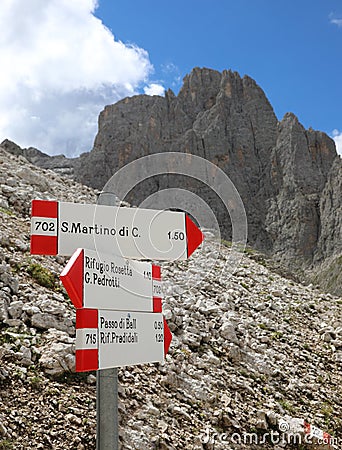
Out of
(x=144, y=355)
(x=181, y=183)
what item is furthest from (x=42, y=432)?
(x=181, y=183)

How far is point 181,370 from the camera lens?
732 centimetres

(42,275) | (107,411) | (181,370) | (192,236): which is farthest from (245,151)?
(107,411)

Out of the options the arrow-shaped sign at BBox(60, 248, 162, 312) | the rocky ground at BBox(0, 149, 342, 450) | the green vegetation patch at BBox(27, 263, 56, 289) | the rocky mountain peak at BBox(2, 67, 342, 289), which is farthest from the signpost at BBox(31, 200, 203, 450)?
the rocky mountain peak at BBox(2, 67, 342, 289)

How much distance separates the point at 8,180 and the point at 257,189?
67092 millimetres

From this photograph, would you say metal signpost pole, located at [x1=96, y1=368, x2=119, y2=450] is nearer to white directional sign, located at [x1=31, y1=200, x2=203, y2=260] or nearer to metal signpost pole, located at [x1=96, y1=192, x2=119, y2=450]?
metal signpost pole, located at [x1=96, y1=192, x2=119, y2=450]

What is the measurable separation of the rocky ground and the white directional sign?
2189mm

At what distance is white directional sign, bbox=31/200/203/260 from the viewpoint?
13.2 feet

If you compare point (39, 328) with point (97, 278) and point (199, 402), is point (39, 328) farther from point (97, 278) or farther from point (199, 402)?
point (97, 278)

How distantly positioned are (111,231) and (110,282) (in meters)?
0.50

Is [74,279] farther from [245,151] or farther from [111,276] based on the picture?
[245,151]

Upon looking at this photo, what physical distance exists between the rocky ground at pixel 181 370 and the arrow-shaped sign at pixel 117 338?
1.62m

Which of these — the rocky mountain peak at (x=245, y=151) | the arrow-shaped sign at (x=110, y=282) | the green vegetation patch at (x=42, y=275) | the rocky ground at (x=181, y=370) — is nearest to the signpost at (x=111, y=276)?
the arrow-shaped sign at (x=110, y=282)

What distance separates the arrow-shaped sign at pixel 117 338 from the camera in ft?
12.1

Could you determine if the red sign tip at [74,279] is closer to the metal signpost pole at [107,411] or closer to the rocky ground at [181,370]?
the metal signpost pole at [107,411]
